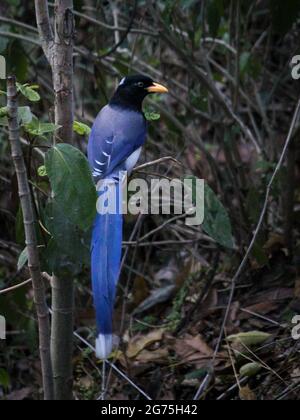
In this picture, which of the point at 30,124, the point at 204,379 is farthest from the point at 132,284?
the point at 30,124

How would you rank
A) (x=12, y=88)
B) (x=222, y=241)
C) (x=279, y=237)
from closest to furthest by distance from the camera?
(x=12, y=88) → (x=222, y=241) → (x=279, y=237)

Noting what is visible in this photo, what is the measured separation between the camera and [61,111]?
250cm

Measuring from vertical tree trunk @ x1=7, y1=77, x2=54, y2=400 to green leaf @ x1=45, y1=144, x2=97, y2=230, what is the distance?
0.28 feet

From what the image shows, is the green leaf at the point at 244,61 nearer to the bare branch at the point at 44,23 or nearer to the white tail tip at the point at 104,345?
the bare branch at the point at 44,23

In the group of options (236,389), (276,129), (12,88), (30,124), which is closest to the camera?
(12,88)

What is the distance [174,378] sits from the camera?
12.2 feet

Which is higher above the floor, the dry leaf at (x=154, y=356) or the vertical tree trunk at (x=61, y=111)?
the vertical tree trunk at (x=61, y=111)

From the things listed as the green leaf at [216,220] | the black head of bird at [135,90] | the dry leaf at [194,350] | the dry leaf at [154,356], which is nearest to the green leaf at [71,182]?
the green leaf at [216,220]

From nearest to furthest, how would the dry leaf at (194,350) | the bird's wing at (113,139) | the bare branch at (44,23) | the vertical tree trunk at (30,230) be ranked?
the vertical tree trunk at (30,230)
the bare branch at (44,23)
the bird's wing at (113,139)
the dry leaf at (194,350)

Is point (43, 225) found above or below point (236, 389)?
above

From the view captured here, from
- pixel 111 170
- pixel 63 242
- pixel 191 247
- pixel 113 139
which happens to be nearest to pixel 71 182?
pixel 63 242

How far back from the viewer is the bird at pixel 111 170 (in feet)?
8.04

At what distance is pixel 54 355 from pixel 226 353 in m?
1.08
